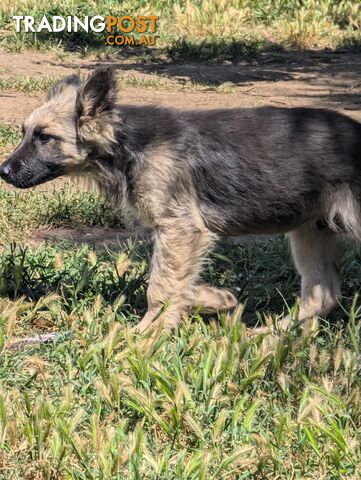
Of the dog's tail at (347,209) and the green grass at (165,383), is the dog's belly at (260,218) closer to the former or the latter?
the dog's tail at (347,209)

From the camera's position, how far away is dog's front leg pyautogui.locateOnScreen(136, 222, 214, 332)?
6184mm

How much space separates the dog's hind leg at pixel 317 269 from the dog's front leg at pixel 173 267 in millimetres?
713

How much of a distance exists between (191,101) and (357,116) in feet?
6.59

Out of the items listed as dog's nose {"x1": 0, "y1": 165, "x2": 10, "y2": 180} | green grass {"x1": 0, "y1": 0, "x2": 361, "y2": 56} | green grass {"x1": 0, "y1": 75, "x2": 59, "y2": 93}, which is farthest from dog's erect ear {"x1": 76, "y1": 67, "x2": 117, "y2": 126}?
green grass {"x1": 0, "y1": 0, "x2": 361, "y2": 56}

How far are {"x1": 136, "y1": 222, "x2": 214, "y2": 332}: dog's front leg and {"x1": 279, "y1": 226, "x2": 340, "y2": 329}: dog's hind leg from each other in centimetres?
71

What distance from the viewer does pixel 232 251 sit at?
25.0 feet

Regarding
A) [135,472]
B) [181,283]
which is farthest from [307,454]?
[181,283]

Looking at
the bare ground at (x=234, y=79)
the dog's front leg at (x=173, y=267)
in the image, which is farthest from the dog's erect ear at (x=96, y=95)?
the bare ground at (x=234, y=79)

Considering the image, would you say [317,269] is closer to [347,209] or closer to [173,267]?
[347,209]

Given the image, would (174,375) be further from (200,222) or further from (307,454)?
(200,222)

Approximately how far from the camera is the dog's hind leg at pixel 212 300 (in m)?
6.40

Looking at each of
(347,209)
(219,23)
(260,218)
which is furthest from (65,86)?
(219,23)

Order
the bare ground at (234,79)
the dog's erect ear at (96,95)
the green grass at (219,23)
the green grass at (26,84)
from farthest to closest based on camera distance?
the green grass at (219,23) < the green grass at (26,84) < the bare ground at (234,79) < the dog's erect ear at (96,95)

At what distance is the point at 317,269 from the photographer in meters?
6.65
